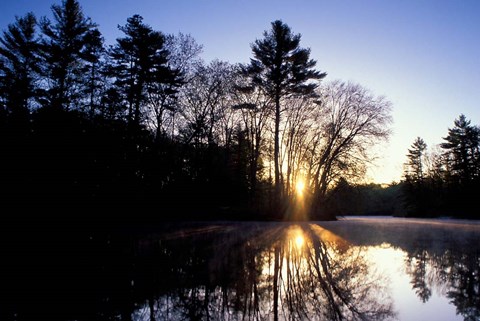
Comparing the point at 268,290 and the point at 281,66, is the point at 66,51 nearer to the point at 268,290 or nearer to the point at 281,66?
the point at 281,66

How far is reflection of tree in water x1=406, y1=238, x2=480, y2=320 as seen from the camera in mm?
3207

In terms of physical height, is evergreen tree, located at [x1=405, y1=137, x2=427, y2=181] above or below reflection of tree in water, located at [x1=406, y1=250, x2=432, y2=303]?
above

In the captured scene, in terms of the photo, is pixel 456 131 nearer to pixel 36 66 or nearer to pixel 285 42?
pixel 285 42

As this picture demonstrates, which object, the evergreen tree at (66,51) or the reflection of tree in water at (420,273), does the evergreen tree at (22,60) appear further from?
the reflection of tree in water at (420,273)

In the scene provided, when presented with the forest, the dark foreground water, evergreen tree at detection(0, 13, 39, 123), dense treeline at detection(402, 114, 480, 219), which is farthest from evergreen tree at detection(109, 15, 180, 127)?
dense treeline at detection(402, 114, 480, 219)

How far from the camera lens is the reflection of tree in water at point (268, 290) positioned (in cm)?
288

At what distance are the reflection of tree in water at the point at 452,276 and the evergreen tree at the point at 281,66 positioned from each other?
17048mm

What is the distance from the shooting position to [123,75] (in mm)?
23109

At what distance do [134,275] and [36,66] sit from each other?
23.8 metres

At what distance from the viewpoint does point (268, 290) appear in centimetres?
368

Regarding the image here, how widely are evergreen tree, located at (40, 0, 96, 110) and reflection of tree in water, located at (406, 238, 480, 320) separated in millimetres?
21333

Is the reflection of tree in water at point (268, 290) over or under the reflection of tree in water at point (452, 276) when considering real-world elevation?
over

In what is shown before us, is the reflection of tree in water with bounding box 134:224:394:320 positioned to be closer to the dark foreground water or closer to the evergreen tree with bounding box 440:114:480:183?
the dark foreground water

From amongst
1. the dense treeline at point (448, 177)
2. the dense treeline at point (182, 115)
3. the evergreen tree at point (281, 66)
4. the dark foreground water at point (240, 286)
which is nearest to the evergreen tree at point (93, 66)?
the dense treeline at point (182, 115)
